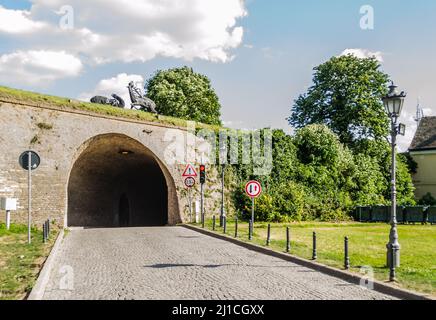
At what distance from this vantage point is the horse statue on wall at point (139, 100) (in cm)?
2775

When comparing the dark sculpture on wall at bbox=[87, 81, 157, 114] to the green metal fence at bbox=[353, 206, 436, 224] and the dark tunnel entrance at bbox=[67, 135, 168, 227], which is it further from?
the green metal fence at bbox=[353, 206, 436, 224]

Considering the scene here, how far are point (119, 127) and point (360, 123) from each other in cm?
2145

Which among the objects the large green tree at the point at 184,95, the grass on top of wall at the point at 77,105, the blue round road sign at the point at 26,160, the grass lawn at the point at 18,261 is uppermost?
the large green tree at the point at 184,95

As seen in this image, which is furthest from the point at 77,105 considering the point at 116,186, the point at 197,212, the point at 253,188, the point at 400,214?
the point at 400,214

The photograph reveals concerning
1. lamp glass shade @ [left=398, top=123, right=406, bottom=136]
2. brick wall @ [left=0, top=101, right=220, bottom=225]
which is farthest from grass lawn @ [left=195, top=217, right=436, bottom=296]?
brick wall @ [left=0, top=101, right=220, bottom=225]

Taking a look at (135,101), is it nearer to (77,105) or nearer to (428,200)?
(77,105)

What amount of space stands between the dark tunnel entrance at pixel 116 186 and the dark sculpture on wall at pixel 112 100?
222cm

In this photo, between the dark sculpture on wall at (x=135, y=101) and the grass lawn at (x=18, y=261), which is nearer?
the grass lawn at (x=18, y=261)

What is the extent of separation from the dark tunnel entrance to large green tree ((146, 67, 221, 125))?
13530 millimetres

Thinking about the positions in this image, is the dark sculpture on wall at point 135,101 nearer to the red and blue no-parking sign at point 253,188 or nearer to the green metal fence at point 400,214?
the red and blue no-parking sign at point 253,188

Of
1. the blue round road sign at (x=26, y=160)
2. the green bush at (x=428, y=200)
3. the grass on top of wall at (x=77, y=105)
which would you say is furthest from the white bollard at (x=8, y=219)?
the green bush at (x=428, y=200)

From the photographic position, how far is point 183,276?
9.27 metres
